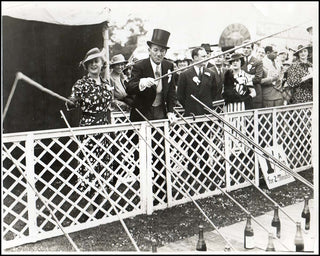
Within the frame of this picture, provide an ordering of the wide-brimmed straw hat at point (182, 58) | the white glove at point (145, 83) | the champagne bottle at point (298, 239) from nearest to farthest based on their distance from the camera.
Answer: the champagne bottle at point (298, 239)
the white glove at point (145, 83)
the wide-brimmed straw hat at point (182, 58)

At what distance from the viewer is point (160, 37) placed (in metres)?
4.36

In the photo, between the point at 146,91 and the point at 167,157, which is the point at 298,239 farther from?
the point at 146,91

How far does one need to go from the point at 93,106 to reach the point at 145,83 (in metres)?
0.63

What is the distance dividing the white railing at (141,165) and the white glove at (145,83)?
1.36ft

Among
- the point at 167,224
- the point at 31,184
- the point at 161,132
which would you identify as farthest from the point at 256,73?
the point at 31,184

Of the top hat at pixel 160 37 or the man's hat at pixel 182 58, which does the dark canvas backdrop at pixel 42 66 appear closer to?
the top hat at pixel 160 37

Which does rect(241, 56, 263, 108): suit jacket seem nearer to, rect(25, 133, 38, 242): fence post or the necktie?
the necktie

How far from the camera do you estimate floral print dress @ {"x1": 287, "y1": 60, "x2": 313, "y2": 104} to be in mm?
5723

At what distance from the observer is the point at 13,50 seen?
5.41m

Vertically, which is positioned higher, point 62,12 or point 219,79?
point 62,12

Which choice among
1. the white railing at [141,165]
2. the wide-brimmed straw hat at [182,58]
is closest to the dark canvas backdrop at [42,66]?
the white railing at [141,165]

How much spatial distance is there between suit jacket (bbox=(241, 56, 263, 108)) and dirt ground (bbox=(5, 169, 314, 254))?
159 centimetres

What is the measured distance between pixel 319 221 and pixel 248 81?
12.4 ft

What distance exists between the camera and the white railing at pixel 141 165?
11.7 ft
